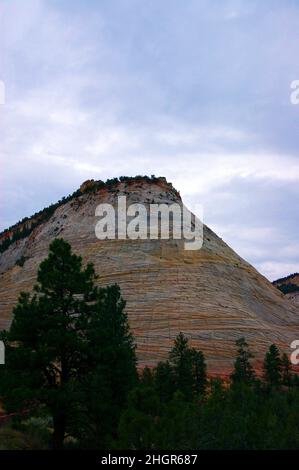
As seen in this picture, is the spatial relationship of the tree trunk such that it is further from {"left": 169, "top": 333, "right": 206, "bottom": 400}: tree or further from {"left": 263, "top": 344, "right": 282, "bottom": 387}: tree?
{"left": 263, "top": 344, "right": 282, "bottom": 387}: tree

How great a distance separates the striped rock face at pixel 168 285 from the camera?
58.1 meters

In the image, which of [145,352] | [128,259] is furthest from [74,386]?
[128,259]

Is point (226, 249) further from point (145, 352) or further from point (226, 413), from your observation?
point (226, 413)

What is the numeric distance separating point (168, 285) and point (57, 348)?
137 ft

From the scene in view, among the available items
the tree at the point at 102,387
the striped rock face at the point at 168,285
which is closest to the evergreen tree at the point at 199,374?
the striped rock face at the point at 168,285

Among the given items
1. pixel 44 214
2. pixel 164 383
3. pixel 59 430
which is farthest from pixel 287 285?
pixel 59 430

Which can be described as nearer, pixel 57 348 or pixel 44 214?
pixel 57 348

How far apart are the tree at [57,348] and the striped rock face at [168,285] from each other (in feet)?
96.4

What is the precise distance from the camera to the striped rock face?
58094 mm

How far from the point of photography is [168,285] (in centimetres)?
6431

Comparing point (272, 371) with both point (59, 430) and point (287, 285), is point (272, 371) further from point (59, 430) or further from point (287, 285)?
point (287, 285)
